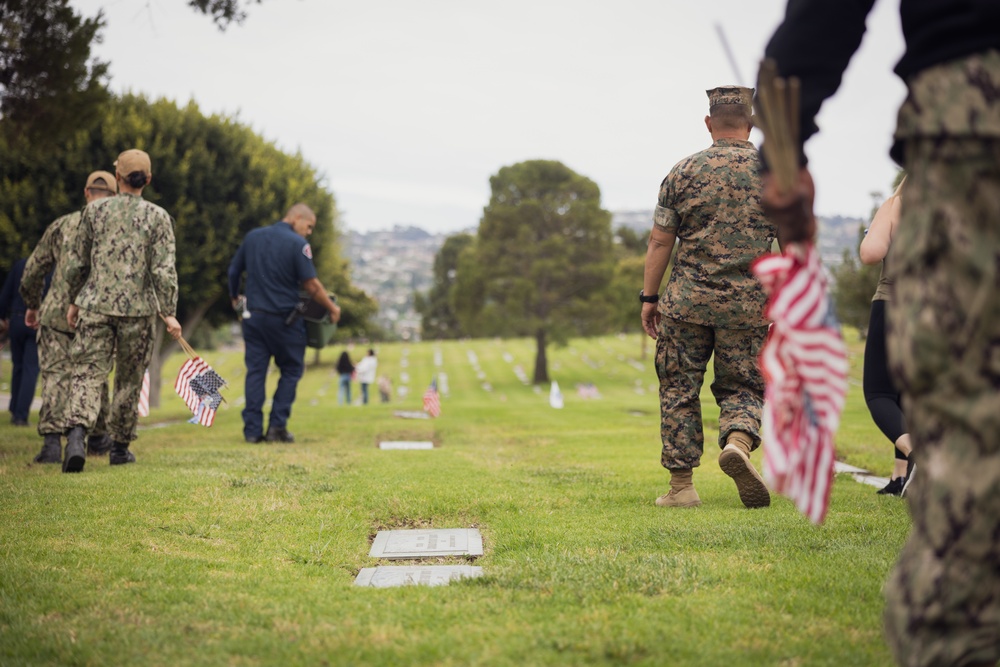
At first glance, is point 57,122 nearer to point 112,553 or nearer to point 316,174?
point 112,553

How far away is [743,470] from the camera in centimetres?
521

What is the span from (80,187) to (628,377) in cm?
3430

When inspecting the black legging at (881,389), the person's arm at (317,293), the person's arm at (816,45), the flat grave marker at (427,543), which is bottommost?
the flat grave marker at (427,543)

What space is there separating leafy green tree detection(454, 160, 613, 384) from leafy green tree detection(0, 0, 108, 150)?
36002 mm

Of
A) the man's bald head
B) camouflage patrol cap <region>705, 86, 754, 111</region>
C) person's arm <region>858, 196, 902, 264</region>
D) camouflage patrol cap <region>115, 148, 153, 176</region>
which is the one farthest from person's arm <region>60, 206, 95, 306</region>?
person's arm <region>858, 196, 902, 264</region>

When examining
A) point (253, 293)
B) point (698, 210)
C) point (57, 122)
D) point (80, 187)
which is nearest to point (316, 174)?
point (80, 187)

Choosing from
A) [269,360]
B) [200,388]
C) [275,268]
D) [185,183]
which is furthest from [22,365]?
[185,183]

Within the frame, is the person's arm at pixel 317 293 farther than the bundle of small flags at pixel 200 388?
Yes

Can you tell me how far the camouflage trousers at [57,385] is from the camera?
7.12 metres

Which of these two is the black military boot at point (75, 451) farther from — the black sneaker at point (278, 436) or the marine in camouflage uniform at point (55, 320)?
the black sneaker at point (278, 436)

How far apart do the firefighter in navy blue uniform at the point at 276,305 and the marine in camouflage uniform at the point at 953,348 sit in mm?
8319

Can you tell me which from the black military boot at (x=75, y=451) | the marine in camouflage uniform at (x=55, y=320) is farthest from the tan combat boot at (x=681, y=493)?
the marine in camouflage uniform at (x=55, y=320)

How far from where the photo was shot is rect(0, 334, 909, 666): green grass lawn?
2771 mm

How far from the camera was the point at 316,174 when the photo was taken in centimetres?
2877
